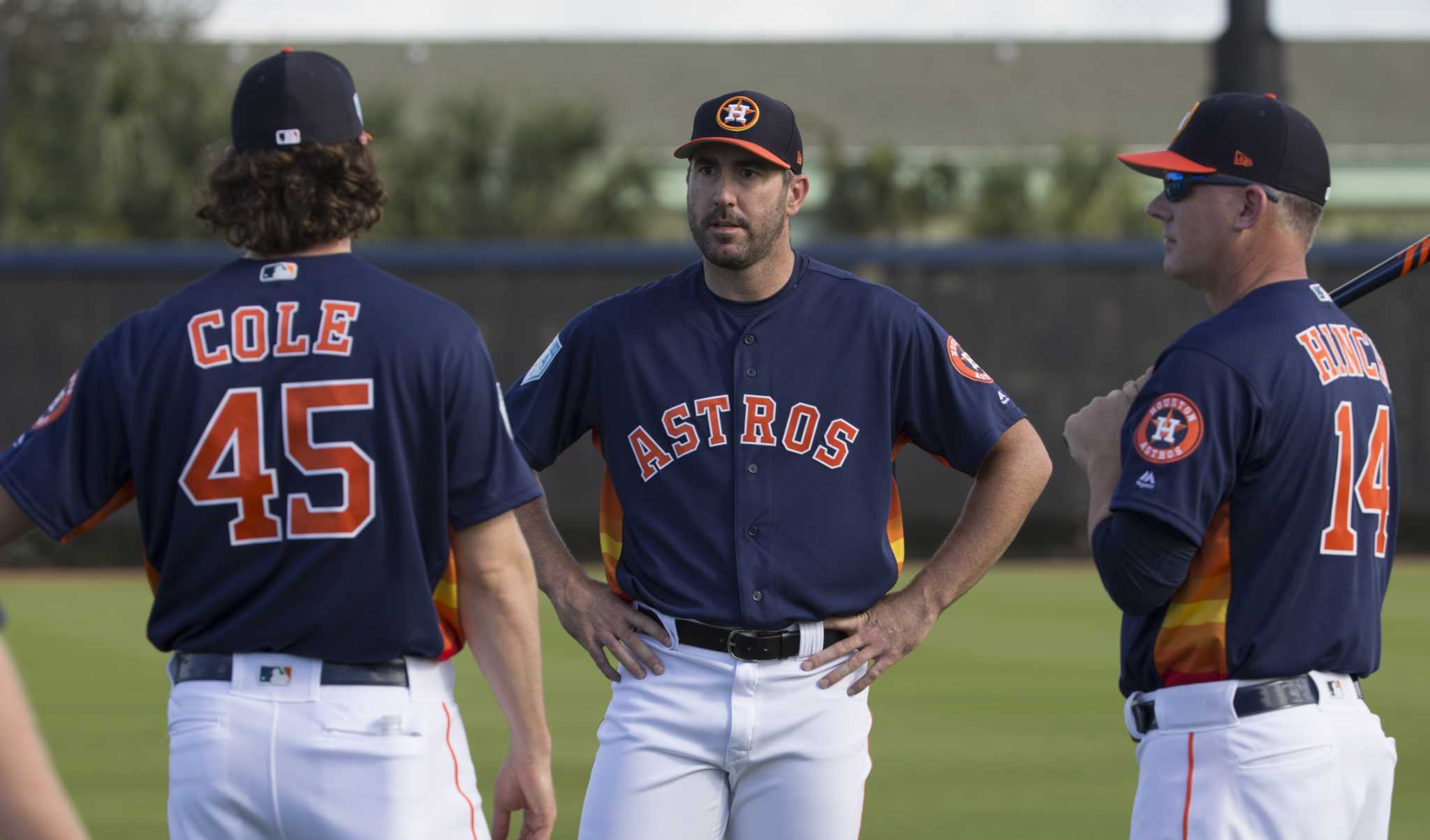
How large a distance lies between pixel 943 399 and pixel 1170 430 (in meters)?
0.94

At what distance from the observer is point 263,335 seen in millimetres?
3262

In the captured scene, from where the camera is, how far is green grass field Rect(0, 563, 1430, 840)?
7328mm

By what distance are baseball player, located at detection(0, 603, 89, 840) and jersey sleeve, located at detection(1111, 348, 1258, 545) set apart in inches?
85.4

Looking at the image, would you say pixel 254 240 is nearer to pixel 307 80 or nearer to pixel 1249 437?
pixel 307 80

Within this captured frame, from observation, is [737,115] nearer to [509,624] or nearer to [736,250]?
[736,250]

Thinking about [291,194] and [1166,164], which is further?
[1166,164]

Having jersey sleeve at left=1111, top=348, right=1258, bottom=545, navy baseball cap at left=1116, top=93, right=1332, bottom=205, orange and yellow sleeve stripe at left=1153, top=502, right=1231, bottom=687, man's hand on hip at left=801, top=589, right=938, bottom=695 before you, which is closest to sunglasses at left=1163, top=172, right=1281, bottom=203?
navy baseball cap at left=1116, top=93, right=1332, bottom=205

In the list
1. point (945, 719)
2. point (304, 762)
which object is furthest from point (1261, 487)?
point (945, 719)

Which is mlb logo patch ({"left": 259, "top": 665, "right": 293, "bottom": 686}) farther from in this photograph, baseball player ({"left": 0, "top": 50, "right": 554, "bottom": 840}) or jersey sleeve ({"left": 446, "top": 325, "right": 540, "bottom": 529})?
jersey sleeve ({"left": 446, "top": 325, "right": 540, "bottom": 529})

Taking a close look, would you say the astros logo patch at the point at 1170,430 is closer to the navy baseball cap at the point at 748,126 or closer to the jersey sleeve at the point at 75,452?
the navy baseball cap at the point at 748,126

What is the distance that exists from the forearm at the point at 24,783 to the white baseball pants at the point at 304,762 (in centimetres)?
118

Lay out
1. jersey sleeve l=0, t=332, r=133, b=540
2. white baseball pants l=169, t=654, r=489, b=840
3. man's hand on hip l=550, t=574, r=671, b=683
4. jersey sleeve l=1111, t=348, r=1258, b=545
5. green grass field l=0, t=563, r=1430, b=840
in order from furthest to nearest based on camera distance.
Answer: green grass field l=0, t=563, r=1430, b=840
man's hand on hip l=550, t=574, r=671, b=683
jersey sleeve l=1111, t=348, r=1258, b=545
jersey sleeve l=0, t=332, r=133, b=540
white baseball pants l=169, t=654, r=489, b=840

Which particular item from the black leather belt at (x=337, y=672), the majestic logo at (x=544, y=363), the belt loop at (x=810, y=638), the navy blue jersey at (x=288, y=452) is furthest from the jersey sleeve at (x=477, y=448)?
the majestic logo at (x=544, y=363)

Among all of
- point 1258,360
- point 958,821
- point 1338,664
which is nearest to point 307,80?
point 1258,360
